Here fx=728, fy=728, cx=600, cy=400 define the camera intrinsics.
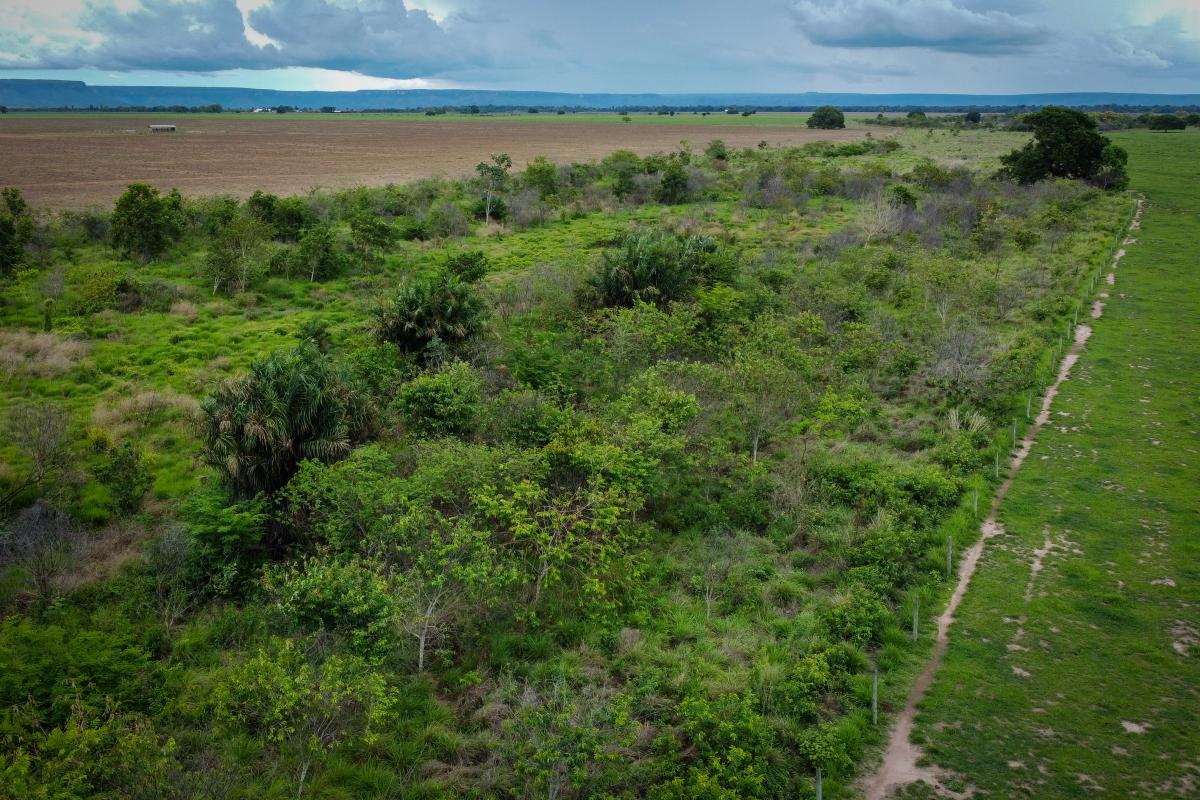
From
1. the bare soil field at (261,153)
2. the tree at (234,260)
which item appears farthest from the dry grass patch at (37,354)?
the bare soil field at (261,153)

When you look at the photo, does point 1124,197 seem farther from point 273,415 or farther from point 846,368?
point 273,415

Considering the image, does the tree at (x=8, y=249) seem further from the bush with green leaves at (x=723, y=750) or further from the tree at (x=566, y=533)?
the bush with green leaves at (x=723, y=750)

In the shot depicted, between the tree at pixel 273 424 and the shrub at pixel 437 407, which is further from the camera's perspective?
the shrub at pixel 437 407

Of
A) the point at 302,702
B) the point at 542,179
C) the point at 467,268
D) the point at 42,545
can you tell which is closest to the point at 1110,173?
the point at 542,179

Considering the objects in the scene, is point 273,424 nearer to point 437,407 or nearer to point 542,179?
point 437,407

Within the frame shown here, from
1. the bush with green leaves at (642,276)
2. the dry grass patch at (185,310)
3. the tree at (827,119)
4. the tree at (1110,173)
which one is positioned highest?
the tree at (827,119)

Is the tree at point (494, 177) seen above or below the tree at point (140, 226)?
above
